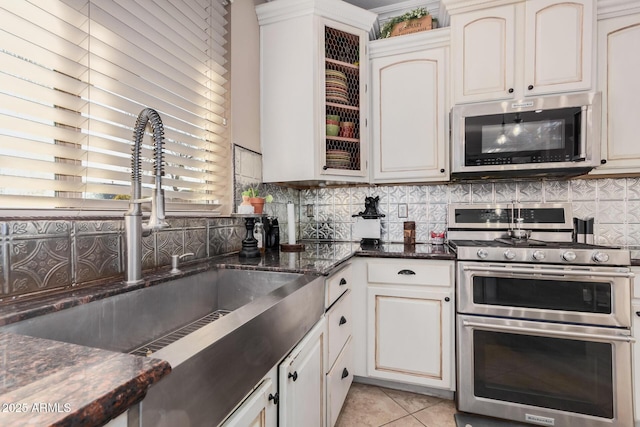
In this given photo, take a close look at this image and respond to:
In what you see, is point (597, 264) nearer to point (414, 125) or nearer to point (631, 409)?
point (631, 409)

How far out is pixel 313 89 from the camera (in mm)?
1950

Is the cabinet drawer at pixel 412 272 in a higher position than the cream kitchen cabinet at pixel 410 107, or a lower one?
lower

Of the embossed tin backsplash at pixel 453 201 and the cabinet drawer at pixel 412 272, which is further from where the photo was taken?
the embossed tin backsplash at pixel 453 201

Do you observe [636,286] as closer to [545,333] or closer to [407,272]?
[545,333]

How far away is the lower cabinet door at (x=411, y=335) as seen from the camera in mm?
1758

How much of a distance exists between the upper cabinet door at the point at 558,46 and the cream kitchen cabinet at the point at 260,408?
2.13m

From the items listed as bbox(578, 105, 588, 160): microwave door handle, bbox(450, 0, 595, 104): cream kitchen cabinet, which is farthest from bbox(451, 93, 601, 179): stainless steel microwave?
bbox(450, 0, 595, 104): cream kitchen cabinet

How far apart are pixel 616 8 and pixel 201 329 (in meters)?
2.73

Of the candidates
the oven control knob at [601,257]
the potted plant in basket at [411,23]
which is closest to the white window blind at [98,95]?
the potted plant in basket at [411,23]

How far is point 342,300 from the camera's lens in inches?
63.2

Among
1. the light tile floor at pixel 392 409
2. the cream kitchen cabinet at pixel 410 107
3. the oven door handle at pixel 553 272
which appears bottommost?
the light tile floor at pixel 392 409

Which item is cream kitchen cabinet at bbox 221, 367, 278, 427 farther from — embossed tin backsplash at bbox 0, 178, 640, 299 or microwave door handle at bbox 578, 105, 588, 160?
microwave door handle at bbox 578, 105, 588, 160

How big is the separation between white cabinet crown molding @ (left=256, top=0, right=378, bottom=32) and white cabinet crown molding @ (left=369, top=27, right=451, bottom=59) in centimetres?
23

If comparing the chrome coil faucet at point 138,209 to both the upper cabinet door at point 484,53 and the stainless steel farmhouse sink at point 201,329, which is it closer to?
the stainless steel farmhouse sink at point 201,329
